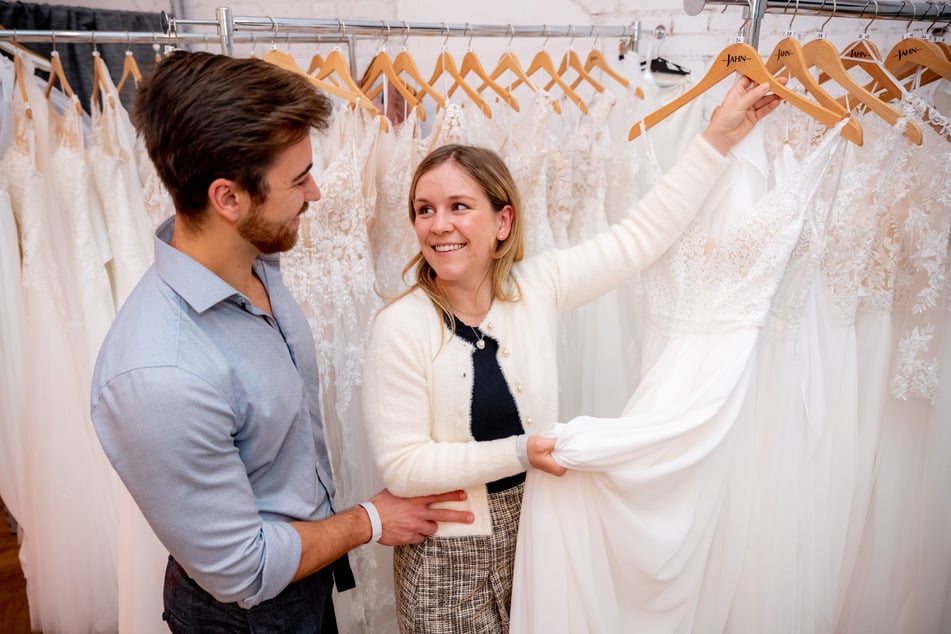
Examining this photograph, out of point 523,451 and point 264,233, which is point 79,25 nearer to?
point 264,233

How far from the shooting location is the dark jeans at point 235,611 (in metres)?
1.11

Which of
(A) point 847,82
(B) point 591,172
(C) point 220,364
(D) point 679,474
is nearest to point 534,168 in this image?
(B) point 591,172

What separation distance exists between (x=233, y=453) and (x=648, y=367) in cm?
81

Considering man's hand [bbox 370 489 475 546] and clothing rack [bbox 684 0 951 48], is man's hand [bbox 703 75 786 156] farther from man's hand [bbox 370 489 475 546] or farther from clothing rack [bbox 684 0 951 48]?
man's hand [bbox 370 489 475 546]

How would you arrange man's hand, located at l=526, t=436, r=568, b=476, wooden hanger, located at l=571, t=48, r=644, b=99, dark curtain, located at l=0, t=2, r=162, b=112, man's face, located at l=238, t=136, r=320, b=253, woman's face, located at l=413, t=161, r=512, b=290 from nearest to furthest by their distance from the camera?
man's face, located at l=238, t=136, r=320, b=253, man's hand, located at l=526, t=436, r=568, b=476, woman's face, located at l=413, t=161, r=512, b=290, wooden hanger, located at l=571, t=48, r=644, b=99, dark curtain, located at l=0, t=2, r=162, b=112

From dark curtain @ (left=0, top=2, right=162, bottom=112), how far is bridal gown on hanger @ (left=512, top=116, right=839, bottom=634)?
204 centimetres

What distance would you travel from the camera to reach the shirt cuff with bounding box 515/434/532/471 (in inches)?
44.4

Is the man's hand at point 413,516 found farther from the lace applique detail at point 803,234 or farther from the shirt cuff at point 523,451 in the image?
the lace applique detail at point 803,234

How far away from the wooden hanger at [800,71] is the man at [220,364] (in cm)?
83

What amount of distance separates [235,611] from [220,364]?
465mm

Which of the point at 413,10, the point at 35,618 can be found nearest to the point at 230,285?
the point at 35,618

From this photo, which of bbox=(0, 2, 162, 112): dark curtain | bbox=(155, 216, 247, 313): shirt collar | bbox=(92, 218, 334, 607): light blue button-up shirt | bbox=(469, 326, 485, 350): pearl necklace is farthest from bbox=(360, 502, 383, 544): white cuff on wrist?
bbox=(0, 2, 162, 112): dark curtain

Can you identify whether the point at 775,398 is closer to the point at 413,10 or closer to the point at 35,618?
the point at 35,618

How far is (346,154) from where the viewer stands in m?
1.42
